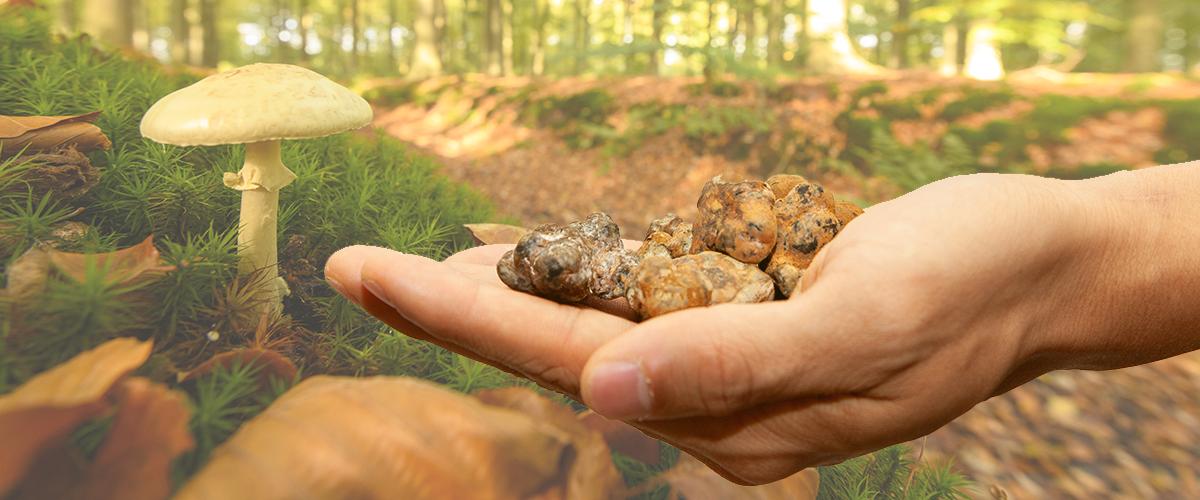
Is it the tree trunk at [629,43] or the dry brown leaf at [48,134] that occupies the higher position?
the tree trunk at [629,43]

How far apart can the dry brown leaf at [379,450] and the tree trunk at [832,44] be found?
5.84 meters

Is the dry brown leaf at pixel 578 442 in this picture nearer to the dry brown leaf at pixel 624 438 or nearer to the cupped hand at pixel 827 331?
the dry brown leaf at pixel 624 438

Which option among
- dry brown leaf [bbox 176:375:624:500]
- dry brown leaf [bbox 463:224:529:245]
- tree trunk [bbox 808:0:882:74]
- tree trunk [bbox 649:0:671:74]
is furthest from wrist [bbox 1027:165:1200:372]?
tree trunk [bbox 808:0:882:74]

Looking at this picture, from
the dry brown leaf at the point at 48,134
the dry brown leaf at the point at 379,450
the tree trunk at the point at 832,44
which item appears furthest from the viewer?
the tree trunk at the point at 832,44

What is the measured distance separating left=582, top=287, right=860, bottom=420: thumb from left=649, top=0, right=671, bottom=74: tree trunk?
328 centimetres

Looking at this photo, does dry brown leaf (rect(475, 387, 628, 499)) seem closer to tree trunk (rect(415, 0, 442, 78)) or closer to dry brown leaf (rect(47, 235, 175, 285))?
dry brown leaf (rect(47, 235, 175, 285))

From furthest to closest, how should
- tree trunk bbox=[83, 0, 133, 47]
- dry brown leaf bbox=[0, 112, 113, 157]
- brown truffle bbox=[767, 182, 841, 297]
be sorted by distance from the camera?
tree trunk bbox=[83, 0, 133, 47]
dry brown leaf bbox=[0, 112, 113, 157]
brown truffle bbox=[767, 182, 841, 297]

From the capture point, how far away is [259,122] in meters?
1.48

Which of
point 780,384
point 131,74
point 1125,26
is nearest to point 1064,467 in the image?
point 780,384

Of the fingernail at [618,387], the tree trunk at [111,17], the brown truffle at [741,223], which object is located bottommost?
the fingernail at [618,387]

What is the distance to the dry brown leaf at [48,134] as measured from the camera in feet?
4.77

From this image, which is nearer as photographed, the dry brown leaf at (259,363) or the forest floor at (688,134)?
the dry brown leaf at (259,363)

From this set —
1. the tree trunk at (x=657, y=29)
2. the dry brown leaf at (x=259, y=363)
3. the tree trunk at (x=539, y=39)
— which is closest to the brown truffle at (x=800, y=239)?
the dry brown leaf at (x=259, y=363)

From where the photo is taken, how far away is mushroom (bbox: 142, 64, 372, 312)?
4.82 ft
